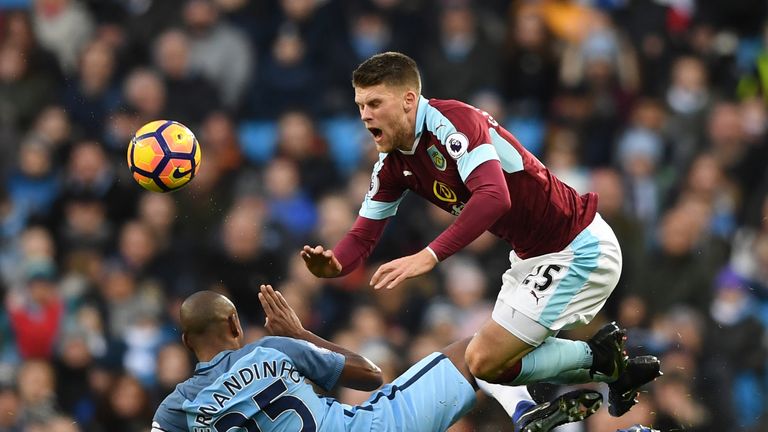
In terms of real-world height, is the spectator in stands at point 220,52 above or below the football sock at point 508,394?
above

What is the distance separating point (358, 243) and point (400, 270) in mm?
1139

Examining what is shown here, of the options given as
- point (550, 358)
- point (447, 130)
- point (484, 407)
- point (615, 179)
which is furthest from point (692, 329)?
point (447, 130)

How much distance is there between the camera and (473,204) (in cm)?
664

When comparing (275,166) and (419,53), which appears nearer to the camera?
(275,166)

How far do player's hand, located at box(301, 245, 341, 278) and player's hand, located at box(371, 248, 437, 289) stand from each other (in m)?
0.54

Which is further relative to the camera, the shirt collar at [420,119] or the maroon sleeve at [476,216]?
the shirt collar at [420,119]

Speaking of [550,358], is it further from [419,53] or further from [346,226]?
[419,53]

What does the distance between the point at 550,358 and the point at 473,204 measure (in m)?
1.19

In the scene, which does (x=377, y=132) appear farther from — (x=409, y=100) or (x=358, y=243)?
(x=358, y=243)

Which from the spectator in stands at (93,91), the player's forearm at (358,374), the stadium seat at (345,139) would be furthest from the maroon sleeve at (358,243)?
the spectator in stands at (93,91)

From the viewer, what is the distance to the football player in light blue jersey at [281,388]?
673 cm

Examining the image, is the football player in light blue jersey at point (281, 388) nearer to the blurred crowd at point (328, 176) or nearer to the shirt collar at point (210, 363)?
the shirt collar at point (210, 363)

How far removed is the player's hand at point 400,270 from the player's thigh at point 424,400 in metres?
0.86

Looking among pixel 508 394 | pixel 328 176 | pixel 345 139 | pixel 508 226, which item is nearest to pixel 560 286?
pixel 508 226
